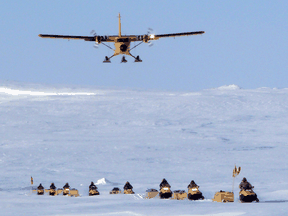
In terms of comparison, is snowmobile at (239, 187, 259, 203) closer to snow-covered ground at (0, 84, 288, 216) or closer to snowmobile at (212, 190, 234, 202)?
snowmobile at (212, 190, 234, 202)

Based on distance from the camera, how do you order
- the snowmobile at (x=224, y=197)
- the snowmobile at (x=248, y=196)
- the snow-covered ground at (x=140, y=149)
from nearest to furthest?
the snow-covered ground at (x=140, y=149), the snowmobile at (x=248, y=196), the snowmobile at (x=224, y=197)

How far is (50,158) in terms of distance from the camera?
2556 cm

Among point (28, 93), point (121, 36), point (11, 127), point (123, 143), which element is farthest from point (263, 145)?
point (28, 93)

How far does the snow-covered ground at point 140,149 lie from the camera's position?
41.9ft

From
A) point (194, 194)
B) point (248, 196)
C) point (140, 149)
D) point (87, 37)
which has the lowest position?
point (248, 196)

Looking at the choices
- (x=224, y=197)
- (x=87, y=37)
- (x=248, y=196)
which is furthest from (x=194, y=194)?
(x=87, y=37)

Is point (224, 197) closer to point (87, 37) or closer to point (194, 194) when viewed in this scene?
point (194, 194)

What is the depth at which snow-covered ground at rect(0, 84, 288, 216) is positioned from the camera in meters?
12.8

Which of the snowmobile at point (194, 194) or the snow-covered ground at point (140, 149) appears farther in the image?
the snowmobile at point (194, 194)

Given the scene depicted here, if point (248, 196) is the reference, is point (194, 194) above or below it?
above

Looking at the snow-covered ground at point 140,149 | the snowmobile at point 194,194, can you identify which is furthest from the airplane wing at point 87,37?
the snowmobile at point 194,194

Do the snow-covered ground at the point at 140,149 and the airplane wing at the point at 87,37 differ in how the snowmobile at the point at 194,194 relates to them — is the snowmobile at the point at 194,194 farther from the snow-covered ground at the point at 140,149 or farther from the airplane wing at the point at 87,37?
the airplane wing at the point at 87,37

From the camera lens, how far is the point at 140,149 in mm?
27984

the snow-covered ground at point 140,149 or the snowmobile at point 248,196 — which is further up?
the snow-covered ground at point 140,149
